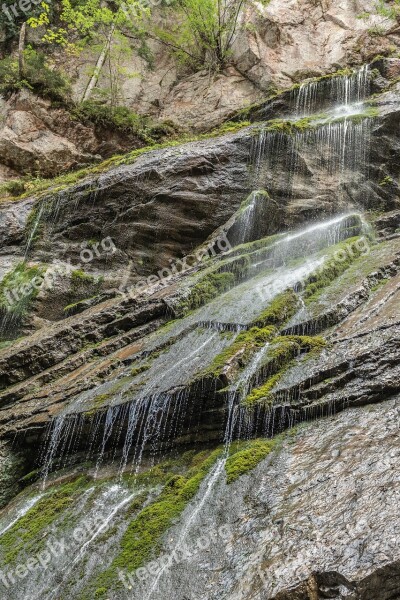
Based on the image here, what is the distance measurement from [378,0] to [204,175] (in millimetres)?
13169

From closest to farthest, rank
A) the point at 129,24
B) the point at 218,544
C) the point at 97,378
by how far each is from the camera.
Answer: the point at 218,544 → the point at 97,378 → the point at 129,24

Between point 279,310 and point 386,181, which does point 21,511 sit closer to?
point 279,310

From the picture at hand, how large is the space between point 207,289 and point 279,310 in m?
2.76

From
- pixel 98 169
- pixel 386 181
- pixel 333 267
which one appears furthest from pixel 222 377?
pixel 98 169

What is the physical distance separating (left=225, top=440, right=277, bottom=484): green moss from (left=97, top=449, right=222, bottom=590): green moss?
30cm

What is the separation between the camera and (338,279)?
909 cm

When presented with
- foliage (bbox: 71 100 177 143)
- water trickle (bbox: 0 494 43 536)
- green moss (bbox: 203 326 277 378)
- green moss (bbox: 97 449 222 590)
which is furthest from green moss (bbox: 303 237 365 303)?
foliage (bbox: 71 100 177 143)

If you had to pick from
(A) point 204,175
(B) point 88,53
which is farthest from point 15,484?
(B) point 88,53

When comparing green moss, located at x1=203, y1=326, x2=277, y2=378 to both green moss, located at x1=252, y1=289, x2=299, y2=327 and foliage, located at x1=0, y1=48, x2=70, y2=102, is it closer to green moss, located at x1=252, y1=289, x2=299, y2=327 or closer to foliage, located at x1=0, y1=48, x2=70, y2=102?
green moss, located at x1=252, y1=289, x2=299, y2=327

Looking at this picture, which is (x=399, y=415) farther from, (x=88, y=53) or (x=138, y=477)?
(x=88, y=53)


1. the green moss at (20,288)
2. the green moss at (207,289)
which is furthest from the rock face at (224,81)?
the green moss at (207,289)

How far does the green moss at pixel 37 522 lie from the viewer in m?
5.91

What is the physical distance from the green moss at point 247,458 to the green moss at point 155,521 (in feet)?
0.98

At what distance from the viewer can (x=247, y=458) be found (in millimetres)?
5500
